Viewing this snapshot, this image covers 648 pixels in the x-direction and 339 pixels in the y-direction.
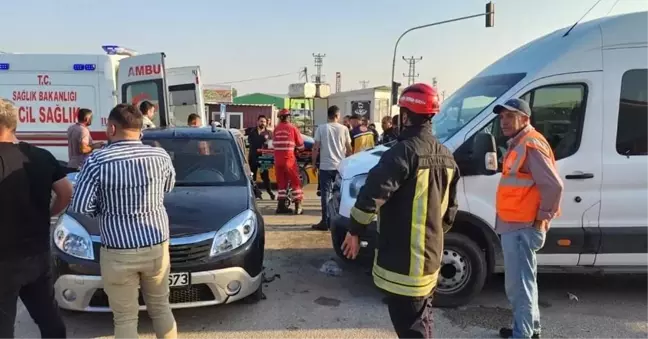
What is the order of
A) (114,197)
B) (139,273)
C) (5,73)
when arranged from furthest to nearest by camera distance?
(5,73) < (139,273) < (114,197)

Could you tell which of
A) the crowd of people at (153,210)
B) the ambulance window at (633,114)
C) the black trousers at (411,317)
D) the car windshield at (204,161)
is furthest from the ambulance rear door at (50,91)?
the ambulance window at (633,114)

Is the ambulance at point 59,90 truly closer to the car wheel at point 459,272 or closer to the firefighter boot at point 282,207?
the firefighter boot at point 282,207

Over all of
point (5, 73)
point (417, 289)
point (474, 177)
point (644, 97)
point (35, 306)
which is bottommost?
point (35, 306)

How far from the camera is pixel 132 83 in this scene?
9789 millimetres

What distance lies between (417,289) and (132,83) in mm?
8409

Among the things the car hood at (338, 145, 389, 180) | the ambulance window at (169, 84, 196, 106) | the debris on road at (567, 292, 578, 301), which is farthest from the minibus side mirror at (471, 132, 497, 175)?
the ambulance window at (169, 84, 196, 106)

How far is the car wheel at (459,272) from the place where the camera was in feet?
15.4

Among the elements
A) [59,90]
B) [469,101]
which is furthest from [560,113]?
[59,90]

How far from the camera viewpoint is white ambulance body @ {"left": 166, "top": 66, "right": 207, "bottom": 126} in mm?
12477

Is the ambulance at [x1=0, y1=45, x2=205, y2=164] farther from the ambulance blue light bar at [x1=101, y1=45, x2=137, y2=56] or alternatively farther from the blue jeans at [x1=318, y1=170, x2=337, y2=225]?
the blue jeans at [x1=318, y1=170, x2=337, y2=225]

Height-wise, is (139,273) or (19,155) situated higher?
(19,155)

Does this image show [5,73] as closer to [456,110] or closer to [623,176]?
[456,110]

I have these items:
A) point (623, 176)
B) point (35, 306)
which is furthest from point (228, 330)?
point (623, 176)

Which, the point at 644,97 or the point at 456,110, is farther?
the point at 456,110
